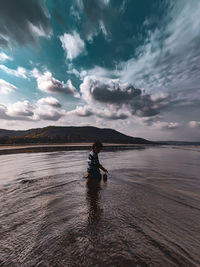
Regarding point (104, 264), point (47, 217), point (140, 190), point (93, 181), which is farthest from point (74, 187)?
point (104, 264)

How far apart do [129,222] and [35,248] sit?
2.04 m

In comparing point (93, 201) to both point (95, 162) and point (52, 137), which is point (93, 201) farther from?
point (52, 137)

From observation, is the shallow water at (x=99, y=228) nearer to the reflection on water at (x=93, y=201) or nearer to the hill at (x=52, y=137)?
the reflection on water at (x=93, y=201)

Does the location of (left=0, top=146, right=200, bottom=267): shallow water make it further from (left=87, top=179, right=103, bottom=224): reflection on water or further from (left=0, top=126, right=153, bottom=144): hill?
(left=0, top=126, right=153, bottom=144): hill

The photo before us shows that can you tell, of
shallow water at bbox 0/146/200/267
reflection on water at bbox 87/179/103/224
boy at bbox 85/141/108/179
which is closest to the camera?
shallow water at bbox 0/146/200/267

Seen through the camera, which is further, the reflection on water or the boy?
the boy

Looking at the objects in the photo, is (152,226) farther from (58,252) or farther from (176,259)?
(58,252)

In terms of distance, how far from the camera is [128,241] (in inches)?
95.2

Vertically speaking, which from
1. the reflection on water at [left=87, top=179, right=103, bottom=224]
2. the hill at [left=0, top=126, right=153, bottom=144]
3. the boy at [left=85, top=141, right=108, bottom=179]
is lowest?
the reflection on water at [left=87, top=179, right=103, bottom=224]

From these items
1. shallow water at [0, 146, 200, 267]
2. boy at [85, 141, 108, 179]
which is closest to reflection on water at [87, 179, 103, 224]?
shallow water at [0, 146, 200, 267]

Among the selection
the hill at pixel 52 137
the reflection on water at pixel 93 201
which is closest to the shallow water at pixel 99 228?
the reflection on water at pixel 93 201

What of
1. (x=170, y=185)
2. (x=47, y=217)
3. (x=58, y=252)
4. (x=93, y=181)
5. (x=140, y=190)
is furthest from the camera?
(x=93, y=181)

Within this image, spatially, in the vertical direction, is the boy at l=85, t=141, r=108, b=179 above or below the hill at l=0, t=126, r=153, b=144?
below

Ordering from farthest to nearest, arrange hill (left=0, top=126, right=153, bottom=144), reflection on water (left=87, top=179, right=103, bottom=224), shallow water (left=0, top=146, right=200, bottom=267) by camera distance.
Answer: hill (left=0, top=126, right=153, bottom=144) → reflection on water (left=87, top=179, right=103, bottom=224) → shallow water (left=0, top=146, right=200, bottom=267)
